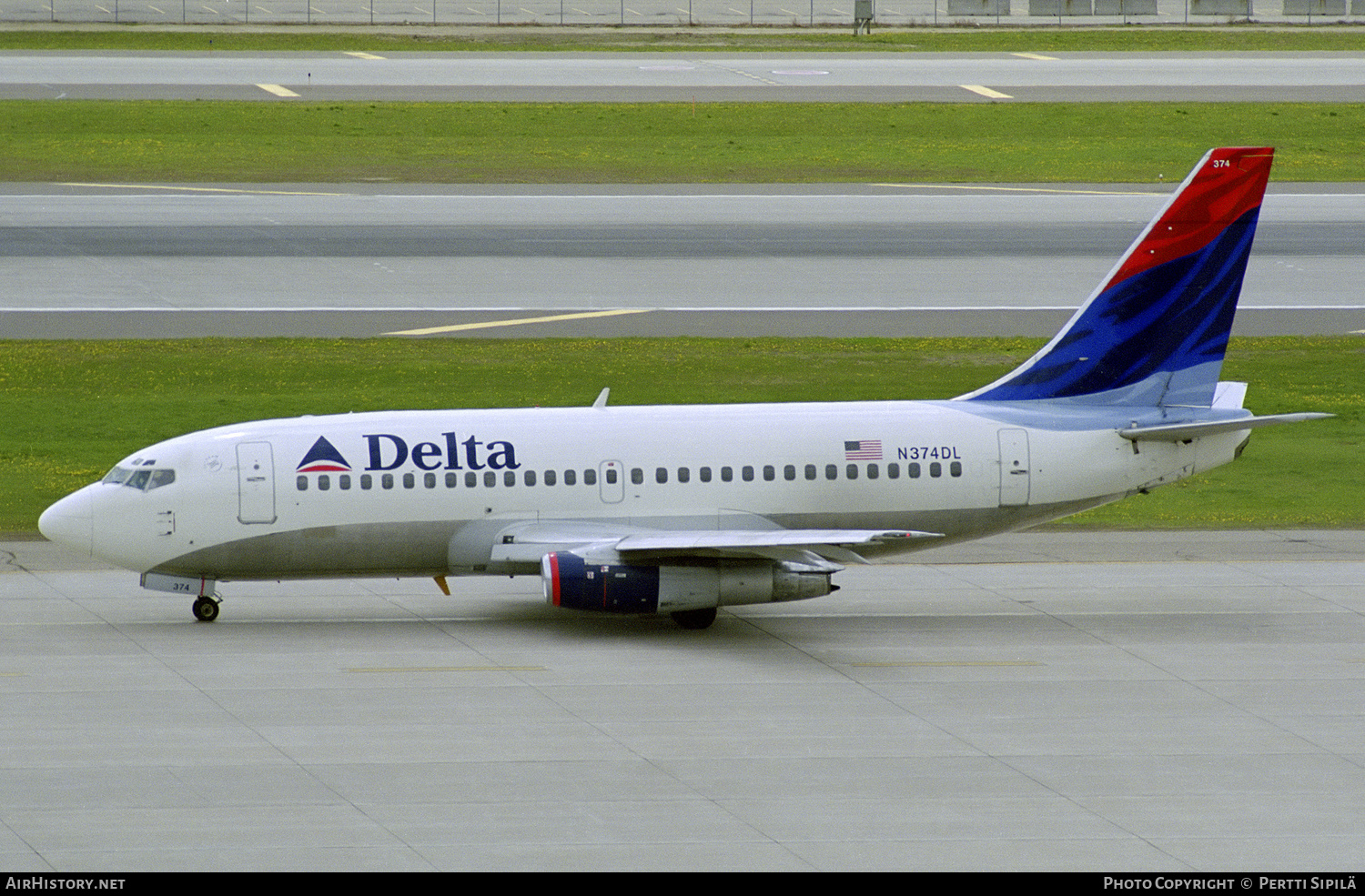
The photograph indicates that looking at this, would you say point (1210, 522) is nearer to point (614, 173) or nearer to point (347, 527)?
point (347, 527)

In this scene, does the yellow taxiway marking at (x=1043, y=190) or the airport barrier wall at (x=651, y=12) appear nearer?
the yellow taxiway marking at (x=1043, y=190)

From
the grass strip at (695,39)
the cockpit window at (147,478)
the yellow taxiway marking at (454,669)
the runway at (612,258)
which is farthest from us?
the grass strip at (695,39)

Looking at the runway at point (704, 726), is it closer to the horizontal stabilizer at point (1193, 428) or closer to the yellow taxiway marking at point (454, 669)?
the yellow taxiway marking at point (454, 669)

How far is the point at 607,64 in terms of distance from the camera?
112250 mm

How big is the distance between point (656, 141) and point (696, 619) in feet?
198

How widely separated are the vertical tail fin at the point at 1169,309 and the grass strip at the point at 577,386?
25.8 ft

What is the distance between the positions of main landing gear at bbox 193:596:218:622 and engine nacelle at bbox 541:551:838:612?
5.99 metres

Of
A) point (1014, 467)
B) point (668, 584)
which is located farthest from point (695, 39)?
point (668, 584)

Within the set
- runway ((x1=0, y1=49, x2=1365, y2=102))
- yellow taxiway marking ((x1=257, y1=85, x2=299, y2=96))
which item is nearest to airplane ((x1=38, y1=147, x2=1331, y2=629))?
runway ((x1=0, y1=49, x2=1365, y2=102))

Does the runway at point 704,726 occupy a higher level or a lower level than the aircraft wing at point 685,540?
lower

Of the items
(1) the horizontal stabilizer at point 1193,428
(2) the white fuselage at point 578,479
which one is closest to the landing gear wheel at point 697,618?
(2) the white fuselage at point 578,479

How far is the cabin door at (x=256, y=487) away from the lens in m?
31.6

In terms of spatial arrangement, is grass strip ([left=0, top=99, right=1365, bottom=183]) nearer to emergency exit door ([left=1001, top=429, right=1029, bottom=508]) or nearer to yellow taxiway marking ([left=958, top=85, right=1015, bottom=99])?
yellow taxiway marking ([left=958, top=85, right=1015, bottom=99])

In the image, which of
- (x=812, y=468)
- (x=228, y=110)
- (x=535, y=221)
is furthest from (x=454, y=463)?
(x=228, y=110)
